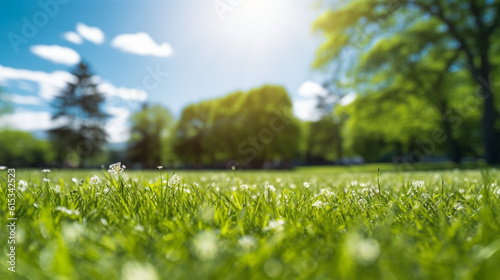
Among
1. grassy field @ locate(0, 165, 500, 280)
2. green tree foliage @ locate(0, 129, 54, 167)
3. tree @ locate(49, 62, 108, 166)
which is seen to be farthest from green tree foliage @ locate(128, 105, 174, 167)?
grassy field @ locate(0, 165, 500, 280)

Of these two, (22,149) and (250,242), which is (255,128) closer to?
(250,242)

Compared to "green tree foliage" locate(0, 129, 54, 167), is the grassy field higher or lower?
lower

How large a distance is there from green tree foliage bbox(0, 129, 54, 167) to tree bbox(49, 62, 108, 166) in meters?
17.9

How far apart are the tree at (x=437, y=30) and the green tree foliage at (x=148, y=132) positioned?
139ft

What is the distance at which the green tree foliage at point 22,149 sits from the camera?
216 ft

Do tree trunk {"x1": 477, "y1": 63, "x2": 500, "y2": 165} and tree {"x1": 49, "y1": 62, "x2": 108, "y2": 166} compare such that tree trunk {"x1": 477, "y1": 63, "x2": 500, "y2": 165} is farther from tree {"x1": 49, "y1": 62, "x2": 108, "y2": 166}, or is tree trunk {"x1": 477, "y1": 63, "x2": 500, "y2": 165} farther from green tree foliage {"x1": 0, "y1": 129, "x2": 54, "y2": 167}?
green tree foliage {"x1": 0, "y1": 129, "x2": 54, "y2": 167}

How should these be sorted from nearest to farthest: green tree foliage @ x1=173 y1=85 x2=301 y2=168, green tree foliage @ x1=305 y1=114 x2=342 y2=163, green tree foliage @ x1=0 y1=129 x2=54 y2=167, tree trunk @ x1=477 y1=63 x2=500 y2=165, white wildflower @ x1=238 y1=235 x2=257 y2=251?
white wildflower @ x1=238 y1=235 x2=257 y2=251 → tree trunk @ x1=477 y1=63 x2=500 y2=165 → green tree foliage @ x1=173 y1=85 x2=301 y2=168 → green tree foliage @ x1=0 y1=129 x2=54 y2=167 → green tree foliage @ x1=305 y1=114 x2=342 y2=163

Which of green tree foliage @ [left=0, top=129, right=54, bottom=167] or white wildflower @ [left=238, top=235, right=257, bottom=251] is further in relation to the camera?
green tree foliage @ [left=0, top=129, right=54, bottom=167]

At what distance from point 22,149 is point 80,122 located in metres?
34.5

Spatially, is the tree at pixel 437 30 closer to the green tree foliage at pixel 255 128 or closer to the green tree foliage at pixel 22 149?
the green tree foliage at pixel 255 128

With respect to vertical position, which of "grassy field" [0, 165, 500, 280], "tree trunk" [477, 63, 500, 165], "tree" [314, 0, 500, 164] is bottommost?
"grassy field" [0, 165, 500, 280]

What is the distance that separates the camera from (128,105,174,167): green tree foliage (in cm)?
5753

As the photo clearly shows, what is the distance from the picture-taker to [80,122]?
1997 inches

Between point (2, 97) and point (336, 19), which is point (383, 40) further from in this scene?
point (2, 97)
